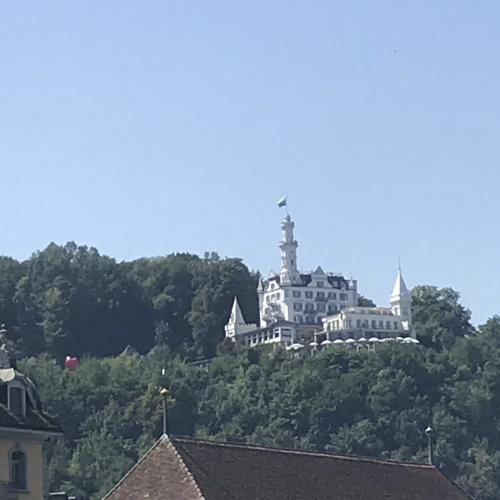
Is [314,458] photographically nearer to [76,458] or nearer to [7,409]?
[7,409]

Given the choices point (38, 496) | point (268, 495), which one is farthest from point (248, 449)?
point (38, 496)

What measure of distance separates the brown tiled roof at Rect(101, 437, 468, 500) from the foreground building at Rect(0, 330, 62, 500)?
190cm

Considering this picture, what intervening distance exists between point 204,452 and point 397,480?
881 cm

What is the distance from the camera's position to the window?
56.1m

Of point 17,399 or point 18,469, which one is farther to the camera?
point 17,399

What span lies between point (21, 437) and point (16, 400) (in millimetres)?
904

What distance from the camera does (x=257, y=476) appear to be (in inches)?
2283

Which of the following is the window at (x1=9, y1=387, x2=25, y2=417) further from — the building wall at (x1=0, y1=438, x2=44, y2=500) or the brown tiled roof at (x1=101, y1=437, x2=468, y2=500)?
the brown tiled roof at (x1=101, y1=437, x2=468, y2=500)

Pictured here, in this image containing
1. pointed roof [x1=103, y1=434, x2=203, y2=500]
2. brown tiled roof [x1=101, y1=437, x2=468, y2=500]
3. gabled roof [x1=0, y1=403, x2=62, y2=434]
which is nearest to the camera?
pointed roof [x1=103, y1=434, x2=203, y2=500]

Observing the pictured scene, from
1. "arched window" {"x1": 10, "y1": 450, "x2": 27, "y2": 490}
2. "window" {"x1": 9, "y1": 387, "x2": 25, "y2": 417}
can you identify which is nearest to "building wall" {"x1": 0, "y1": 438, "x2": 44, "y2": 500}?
"arched window" {"x1": 10, "y1": 450, "x2": 27, "y2": 490}

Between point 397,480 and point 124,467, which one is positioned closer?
point 397,480

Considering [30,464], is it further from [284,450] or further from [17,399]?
[284,450]

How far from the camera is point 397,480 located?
64062 millimetres

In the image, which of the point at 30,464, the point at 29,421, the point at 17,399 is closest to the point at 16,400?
the point at 17,399
